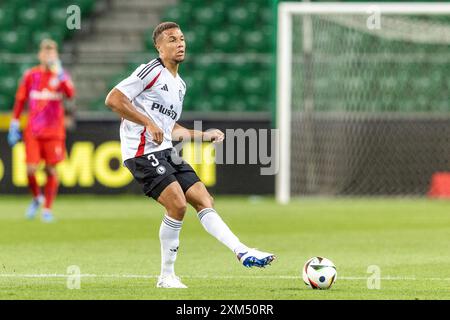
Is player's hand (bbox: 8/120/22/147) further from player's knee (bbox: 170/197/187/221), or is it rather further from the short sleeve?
player's knee (bbox: 170/197/187/221)

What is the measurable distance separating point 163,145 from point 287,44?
10.5 m

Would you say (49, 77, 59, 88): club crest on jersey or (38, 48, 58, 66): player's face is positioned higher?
(38, 48, 58, 66): player's face

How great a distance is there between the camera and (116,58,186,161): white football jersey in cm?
823

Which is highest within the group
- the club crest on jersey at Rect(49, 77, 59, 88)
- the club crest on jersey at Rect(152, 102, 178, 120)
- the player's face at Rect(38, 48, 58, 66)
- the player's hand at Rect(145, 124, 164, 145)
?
the player's face at Rect(38, 48, 58, 66)

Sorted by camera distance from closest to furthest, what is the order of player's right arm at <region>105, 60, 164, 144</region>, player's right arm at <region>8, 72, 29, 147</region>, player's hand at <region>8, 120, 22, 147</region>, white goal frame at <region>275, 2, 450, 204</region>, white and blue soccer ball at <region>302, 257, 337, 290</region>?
white and blue soccer ball at <region>302, 257, 337, 290</region> → player's right arm at <region>105, 60, 164, 144</region> → player's right arm at <region>8, 72, 29, 147</region> → player's hand at <region>8, 120, 22, 147</region> → white goal frame at <region>275, 2, 450, 204</region>

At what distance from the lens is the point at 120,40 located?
23.5m

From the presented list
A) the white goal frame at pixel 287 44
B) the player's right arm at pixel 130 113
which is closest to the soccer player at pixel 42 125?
the white goal frame at pixel 287 44

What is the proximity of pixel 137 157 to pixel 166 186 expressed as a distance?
33 cm

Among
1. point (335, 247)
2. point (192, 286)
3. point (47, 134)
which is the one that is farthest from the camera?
A: point (47, 134)

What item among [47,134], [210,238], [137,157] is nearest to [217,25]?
[47,134]

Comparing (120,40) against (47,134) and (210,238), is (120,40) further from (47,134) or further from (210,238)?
(210,238)

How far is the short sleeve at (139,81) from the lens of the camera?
820 cm

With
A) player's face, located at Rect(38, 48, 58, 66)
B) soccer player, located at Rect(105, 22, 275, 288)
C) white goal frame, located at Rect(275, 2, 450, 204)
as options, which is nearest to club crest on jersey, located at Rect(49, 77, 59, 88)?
player's face, located at Rect(38, 48, 58, 66)

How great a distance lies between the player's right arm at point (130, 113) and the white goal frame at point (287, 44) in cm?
1038
